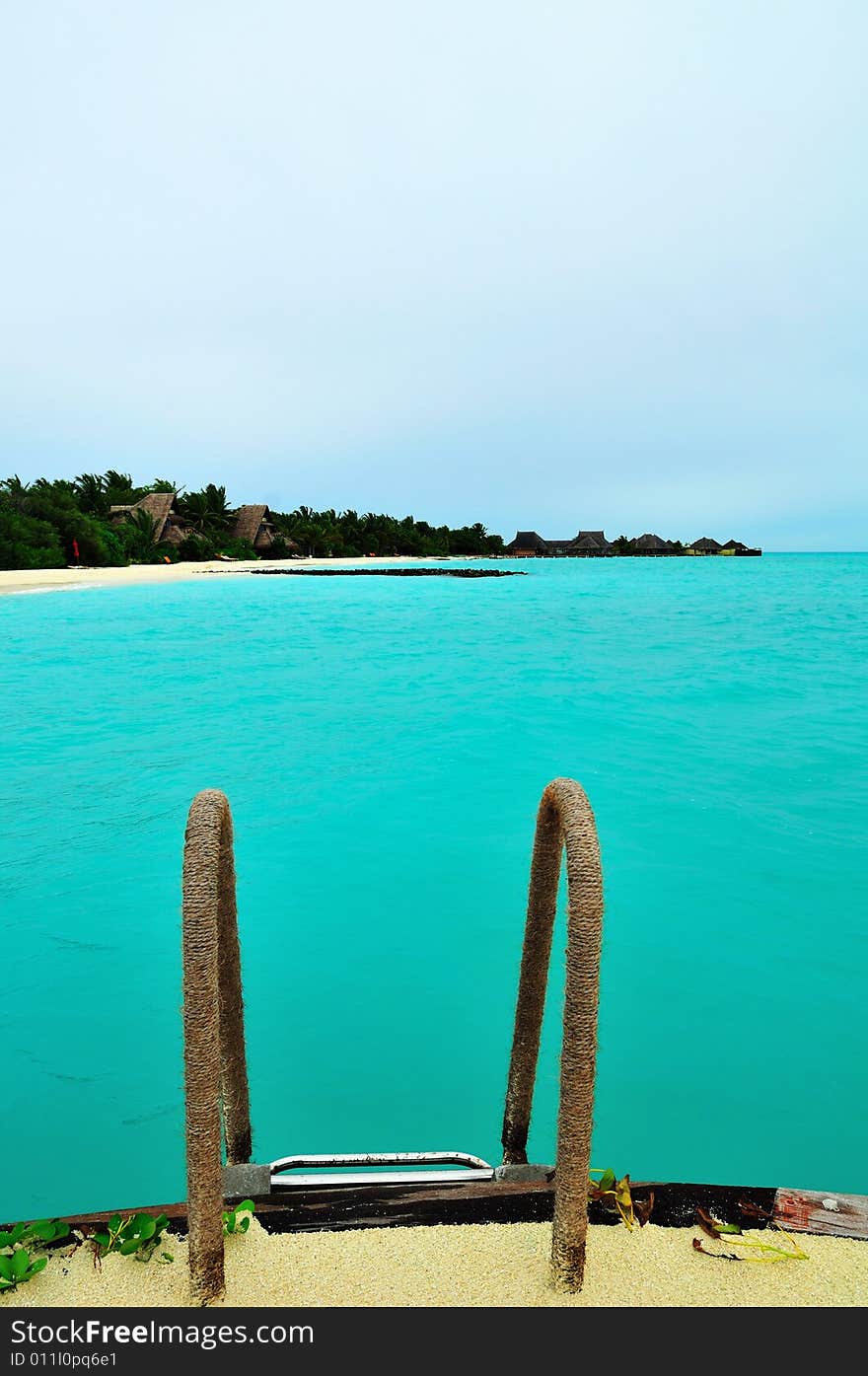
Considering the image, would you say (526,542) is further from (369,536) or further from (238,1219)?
(238,1219)

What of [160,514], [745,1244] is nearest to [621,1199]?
[745,1244]

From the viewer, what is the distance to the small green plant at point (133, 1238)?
5.68 feet

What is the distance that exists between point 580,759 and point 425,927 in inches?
251

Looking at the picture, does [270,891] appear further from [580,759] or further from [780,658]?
[780,658]

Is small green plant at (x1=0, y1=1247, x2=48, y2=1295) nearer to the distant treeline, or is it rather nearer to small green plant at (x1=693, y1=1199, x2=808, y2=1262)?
small green plant at (x1=693, y1=1199, x2=808, y2=1262)

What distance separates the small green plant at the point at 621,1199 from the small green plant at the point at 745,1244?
0.13 m

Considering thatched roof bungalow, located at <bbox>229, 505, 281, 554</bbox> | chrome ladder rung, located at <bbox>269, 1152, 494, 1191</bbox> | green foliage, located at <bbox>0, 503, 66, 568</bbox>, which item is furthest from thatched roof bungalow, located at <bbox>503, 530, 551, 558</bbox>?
chrome ladder rung, located at <bbox>269, 1152, 494, 1191</bbox>

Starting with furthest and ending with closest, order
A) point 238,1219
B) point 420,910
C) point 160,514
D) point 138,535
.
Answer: point 160,514
point 138,535
point 420,910
point 238,1219

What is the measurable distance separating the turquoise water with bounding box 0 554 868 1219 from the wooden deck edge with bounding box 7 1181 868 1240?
191 centimetres

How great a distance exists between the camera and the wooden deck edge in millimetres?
1860

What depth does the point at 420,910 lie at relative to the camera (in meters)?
6.71

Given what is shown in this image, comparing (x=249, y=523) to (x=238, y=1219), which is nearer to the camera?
(x=238, y=1219)

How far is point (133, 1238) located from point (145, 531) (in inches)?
1729
